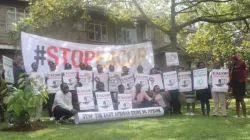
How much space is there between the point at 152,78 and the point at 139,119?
2.31 metres

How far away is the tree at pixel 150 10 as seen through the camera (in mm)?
14000

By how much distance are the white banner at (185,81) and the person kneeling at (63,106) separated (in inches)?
164

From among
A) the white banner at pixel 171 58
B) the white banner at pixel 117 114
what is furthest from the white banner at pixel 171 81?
the white banner at pixel 117 114

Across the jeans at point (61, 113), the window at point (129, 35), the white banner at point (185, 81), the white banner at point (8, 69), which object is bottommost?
the jeans at point (61, 113)

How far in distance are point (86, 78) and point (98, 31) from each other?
12233mm

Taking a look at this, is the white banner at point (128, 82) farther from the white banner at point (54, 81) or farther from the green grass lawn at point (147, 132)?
the green grass lawn at point (147, 132)

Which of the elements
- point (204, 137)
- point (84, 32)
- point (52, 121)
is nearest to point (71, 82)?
point (52, 121)

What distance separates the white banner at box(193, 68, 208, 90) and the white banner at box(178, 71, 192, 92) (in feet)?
0.92

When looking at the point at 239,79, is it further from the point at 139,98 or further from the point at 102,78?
the point at 102,78

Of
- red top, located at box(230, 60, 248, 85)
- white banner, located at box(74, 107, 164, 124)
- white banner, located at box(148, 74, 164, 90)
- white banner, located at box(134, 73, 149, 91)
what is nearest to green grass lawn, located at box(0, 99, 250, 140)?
white banner, located at box(74, 107, 164, 124)

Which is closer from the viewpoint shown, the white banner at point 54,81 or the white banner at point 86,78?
the white banner at point 54,81

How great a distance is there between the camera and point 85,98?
1044 cm

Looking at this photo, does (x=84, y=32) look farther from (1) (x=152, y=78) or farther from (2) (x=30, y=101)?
(2) (x=30, y=101)

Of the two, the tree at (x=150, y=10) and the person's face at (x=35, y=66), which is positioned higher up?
the tree at (x=150, y=10)
